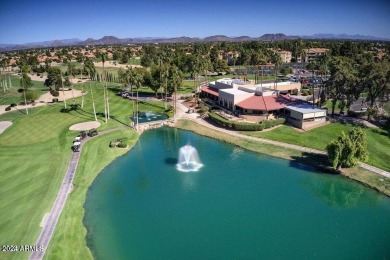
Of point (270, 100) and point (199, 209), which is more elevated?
point (270, 100)

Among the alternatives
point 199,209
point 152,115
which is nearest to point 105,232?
point 199,209

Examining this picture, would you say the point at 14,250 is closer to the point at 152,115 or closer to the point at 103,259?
the point at 103,259

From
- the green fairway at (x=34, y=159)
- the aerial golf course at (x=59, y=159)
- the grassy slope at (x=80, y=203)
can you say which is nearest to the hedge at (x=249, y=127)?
the aerial golf course at (x=59, y=159)

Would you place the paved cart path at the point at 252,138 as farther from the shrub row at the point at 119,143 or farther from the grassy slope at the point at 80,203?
the shrub row at the point at 119,143

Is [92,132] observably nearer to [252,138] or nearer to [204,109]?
[204,109]

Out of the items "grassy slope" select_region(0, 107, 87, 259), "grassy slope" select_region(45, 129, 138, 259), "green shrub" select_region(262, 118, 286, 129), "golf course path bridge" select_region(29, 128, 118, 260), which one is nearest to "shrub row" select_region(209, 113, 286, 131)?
"green shrub" select_region(262, 118, 286, 129)

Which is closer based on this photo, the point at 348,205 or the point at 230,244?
the point at 230,244
